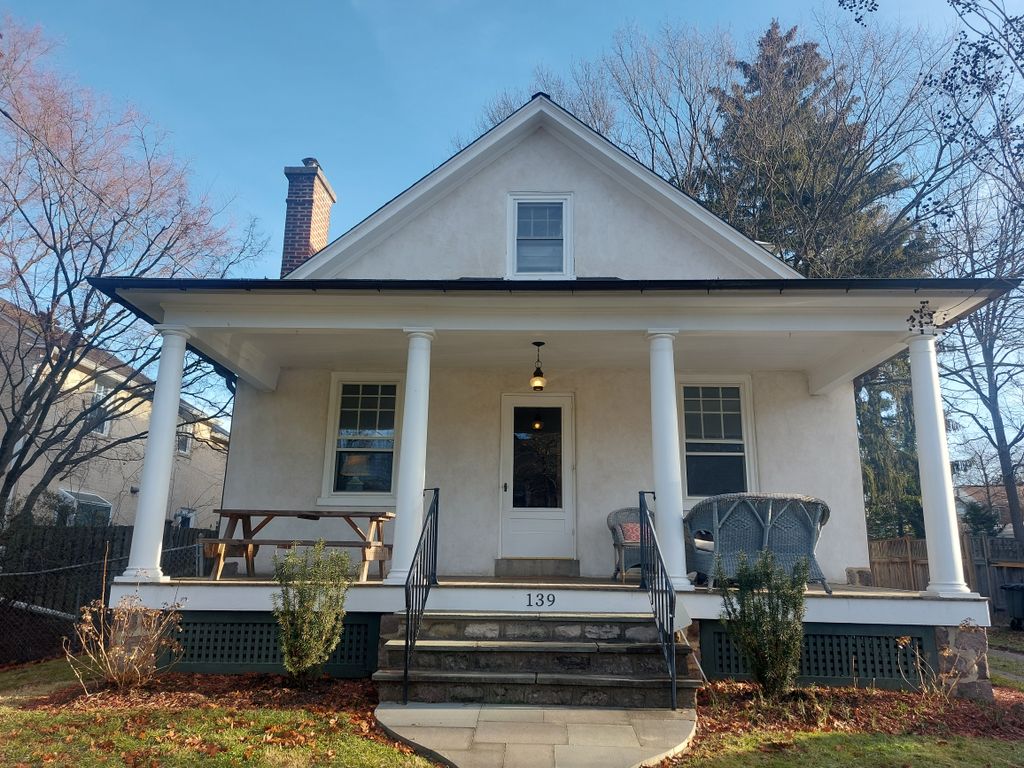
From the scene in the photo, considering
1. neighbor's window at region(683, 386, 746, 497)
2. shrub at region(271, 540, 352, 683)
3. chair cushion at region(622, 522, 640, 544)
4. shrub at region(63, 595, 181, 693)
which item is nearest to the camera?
shrub at region(271, 540, 352, 683)

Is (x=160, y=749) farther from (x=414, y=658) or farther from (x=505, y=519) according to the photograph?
(x=505, y=519)

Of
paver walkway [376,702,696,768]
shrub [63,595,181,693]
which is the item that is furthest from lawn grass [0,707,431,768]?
shrub [63,595,181,693]

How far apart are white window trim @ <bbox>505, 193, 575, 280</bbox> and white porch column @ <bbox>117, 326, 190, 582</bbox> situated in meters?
4.10

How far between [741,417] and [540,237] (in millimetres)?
3645

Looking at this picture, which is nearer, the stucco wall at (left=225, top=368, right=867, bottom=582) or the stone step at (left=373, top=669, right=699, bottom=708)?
the stone step at (left=373, top=669, right=699, bottom=708)

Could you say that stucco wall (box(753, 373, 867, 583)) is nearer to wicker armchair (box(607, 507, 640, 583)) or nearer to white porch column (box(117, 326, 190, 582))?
wicker armchair (box(607, 507, 640, 583))

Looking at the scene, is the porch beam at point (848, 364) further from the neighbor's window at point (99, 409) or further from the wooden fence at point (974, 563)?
the neighbor's window at point (99, 409)

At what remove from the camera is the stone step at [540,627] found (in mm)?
5930

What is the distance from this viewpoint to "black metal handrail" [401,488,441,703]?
5.29m

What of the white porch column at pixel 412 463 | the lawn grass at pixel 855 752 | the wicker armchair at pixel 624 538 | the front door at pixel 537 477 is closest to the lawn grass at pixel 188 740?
the white porch column at pixel 412 463

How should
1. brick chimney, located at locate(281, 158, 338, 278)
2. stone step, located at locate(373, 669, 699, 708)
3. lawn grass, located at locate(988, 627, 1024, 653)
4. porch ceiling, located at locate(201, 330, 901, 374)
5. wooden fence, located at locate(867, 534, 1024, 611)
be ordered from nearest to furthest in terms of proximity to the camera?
stone step, located at locate(373, 669, 699, 708) < porch ceiling, located at locate(201, 330, 901, 374) < lawn grass, located at locate(988, 627, 1024, 653) < brick chimney, located at locate(281, 158, 338, 278) < wooden fence, located at locate(867, 534, 1024, 611)

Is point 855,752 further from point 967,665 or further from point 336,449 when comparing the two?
point 336,449

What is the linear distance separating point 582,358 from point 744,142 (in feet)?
40.2

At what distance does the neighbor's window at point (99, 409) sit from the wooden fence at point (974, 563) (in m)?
14.0
